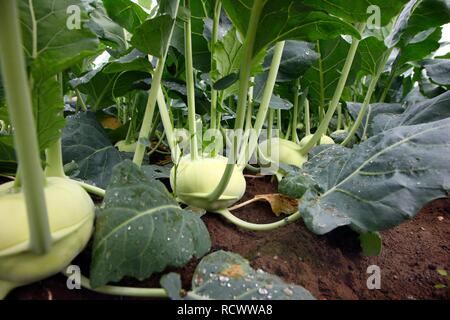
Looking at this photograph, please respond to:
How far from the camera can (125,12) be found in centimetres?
83

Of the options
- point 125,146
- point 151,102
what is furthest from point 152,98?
point 125,146

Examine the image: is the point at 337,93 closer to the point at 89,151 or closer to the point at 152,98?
the point at 152,98

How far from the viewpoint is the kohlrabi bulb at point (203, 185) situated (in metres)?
0.66

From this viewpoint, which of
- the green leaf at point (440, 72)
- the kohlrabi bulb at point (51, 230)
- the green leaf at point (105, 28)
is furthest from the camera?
the green leaf at point (440, 72)

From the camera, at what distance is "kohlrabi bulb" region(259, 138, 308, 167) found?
3.09 feet

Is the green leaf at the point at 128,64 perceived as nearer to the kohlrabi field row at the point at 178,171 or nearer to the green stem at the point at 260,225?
the kohlrabi field row at the point at 178,171

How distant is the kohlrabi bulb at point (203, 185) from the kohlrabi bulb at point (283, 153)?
27cm

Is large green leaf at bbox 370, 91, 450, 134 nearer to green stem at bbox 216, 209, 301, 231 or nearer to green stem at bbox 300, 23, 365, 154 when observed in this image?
green stem at bbox 300, 23, 365, 154

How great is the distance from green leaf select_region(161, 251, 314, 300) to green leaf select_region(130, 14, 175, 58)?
380 millimetres

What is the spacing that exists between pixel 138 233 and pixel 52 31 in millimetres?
294

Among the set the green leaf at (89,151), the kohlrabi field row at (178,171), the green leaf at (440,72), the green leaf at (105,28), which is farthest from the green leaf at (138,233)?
the green leaf at (440,72)

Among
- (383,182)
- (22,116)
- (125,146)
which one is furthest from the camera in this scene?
(125,146)

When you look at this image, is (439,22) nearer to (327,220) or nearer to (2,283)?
(327,220)

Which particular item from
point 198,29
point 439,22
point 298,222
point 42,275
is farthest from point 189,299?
point 439,22
